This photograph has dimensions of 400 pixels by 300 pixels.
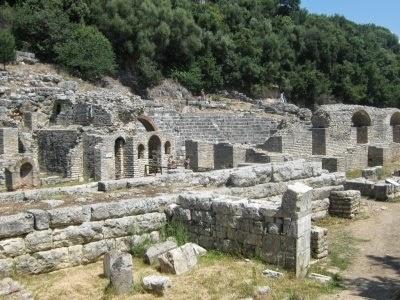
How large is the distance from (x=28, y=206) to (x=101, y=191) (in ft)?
5.69

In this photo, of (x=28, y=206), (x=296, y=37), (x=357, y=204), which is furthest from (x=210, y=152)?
(x=296, y=37)

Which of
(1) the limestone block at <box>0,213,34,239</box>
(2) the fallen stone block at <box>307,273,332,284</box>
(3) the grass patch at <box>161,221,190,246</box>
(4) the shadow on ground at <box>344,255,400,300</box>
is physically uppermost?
(1) the limestone block at <box>0,213,34,239</box>

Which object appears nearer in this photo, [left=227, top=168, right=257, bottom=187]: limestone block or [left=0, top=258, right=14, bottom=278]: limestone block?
[left=0, top=258, right=14, bottom=278]: limestone block

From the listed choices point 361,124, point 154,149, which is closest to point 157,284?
point 154,149

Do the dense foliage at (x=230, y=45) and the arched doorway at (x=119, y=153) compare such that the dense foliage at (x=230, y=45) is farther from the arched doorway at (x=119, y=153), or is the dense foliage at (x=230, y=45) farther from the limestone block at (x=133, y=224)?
the limestone block at (x=133, y=224)

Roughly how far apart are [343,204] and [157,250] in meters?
4.96

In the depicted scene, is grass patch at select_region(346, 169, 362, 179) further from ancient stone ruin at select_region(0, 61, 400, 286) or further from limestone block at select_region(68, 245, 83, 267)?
limestone block at select_region(68, 245, 83, 267)

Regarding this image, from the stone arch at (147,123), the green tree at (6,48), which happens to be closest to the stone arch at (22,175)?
the stone arch at (147,123)

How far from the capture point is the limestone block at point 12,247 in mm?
6531

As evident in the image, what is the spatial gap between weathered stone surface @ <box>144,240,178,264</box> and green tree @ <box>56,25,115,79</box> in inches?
1205

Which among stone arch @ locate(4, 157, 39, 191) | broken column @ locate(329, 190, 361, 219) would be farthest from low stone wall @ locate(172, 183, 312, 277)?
stone arch @ locate(4, 157, 39, 191)

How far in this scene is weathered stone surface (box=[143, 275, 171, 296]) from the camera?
616cm

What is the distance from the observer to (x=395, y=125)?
90.9 ft

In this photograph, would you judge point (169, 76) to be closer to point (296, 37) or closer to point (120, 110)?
point (296, 37)
